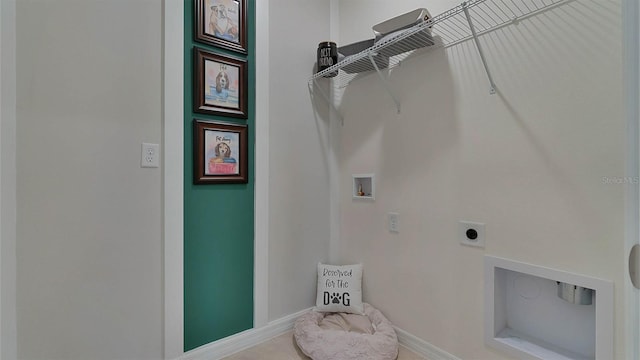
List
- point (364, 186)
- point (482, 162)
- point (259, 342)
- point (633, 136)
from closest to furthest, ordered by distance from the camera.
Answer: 1. point (633, 136)
2. point (482, 162)
3. point (259, 342)
4. point (364, 186)

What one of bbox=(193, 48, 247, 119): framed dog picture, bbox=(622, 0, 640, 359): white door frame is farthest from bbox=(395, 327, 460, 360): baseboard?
bbox=(193, 48, 247, 119): framed dog picture

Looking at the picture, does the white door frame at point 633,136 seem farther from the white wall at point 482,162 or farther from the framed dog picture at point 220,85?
the framed dog picture at point 220,85

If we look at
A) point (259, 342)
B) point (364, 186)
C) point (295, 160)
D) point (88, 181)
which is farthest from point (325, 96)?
point (259, 342)

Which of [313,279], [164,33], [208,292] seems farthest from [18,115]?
[313,279]

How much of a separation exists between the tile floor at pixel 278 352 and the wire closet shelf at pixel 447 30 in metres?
1.46

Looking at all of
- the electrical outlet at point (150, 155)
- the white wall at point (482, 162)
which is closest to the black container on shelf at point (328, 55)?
the white wall at point (482, 162)

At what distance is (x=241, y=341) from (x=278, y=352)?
224 millimetres

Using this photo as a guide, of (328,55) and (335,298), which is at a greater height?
(328,55)

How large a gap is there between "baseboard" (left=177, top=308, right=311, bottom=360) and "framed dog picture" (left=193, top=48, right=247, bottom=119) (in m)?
1.26

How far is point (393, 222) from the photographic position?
1.84 m

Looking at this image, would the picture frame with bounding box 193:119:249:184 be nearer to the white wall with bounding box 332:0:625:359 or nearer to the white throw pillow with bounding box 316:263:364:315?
the white wall with bounding box 332:0:625:359

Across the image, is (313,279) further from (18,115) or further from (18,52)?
(18,52)

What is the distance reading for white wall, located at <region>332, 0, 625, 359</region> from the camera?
1.11m

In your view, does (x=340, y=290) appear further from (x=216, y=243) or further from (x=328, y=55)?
(x=328, y=55)
